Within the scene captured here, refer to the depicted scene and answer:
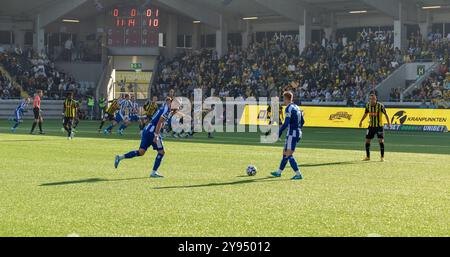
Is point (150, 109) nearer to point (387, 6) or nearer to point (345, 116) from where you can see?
point (345, 116)

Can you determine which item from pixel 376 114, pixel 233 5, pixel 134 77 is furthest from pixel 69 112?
pixel 134 77

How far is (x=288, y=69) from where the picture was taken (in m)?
63.2

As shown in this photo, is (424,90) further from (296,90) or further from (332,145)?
(332,145)

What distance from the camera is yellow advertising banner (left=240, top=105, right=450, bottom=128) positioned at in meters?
45.8

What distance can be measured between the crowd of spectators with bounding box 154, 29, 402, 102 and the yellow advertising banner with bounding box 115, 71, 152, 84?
199 centimetres

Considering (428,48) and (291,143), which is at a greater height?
(428,48)

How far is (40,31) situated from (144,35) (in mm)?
11746

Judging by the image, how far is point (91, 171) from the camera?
20.8 m

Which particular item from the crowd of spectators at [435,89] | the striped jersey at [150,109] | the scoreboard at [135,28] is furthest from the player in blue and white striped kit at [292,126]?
the scoreboard at [135,28]

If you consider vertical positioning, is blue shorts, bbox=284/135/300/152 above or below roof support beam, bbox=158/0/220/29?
below

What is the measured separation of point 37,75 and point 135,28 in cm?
932

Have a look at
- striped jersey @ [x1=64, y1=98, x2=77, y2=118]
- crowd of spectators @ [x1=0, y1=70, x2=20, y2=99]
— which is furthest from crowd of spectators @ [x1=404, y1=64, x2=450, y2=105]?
crowd of spectators @ [x1=0, y1=70, x2=20, y2=99]

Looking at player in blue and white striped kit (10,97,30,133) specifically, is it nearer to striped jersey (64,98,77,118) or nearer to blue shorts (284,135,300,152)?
striped jersey (64,98,77,118)
